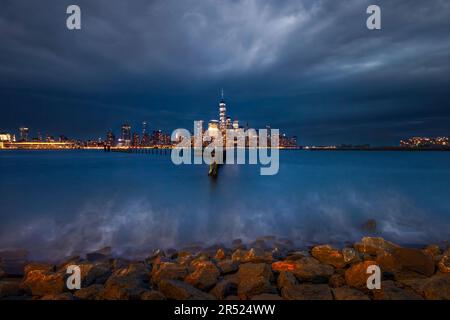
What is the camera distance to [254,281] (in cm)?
584

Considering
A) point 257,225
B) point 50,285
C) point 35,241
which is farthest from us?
point 257,225

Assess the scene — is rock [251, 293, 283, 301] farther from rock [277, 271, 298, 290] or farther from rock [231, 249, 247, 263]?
rock [231, 249, 247, 263]

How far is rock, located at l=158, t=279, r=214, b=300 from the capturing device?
214 inches

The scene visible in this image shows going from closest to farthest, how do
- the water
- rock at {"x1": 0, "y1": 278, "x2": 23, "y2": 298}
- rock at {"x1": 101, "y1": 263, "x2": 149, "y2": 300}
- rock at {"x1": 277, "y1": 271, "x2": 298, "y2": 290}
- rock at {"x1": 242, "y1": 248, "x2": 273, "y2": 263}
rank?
rock at {"x1": 101, "y1": 263, "x2": 149, "y2": 300}, rock at {"x1": 0, "y1": 278, "x2": 23, "y2": 298}, rock at {"x1": 277, "y1": 271, "x2": 298, "y2": 290}, rock at {"x1": 242, "y1": 248, "x2": 273, "y2": 263}, the water

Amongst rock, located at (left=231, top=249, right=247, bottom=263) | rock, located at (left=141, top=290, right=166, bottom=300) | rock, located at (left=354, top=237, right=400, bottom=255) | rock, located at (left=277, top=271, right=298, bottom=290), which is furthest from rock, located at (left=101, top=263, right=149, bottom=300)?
rock, located at (left=354, top=237, right=400, bottom=255)

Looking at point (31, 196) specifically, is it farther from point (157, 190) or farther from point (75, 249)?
point (75, 249)

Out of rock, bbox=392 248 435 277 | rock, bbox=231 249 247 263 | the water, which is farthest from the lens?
the water

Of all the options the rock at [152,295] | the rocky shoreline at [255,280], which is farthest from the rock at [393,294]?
the rock at [152,295]

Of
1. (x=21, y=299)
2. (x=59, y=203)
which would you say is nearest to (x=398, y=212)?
(x=21, y=299)

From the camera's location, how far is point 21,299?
5613mm

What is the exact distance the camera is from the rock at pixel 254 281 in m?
5.69

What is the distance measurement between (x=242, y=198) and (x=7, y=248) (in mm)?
14026

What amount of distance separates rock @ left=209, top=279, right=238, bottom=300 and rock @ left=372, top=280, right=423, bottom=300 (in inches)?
114

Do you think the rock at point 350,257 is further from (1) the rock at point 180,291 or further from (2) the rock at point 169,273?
(2) the rock at point 169,273
